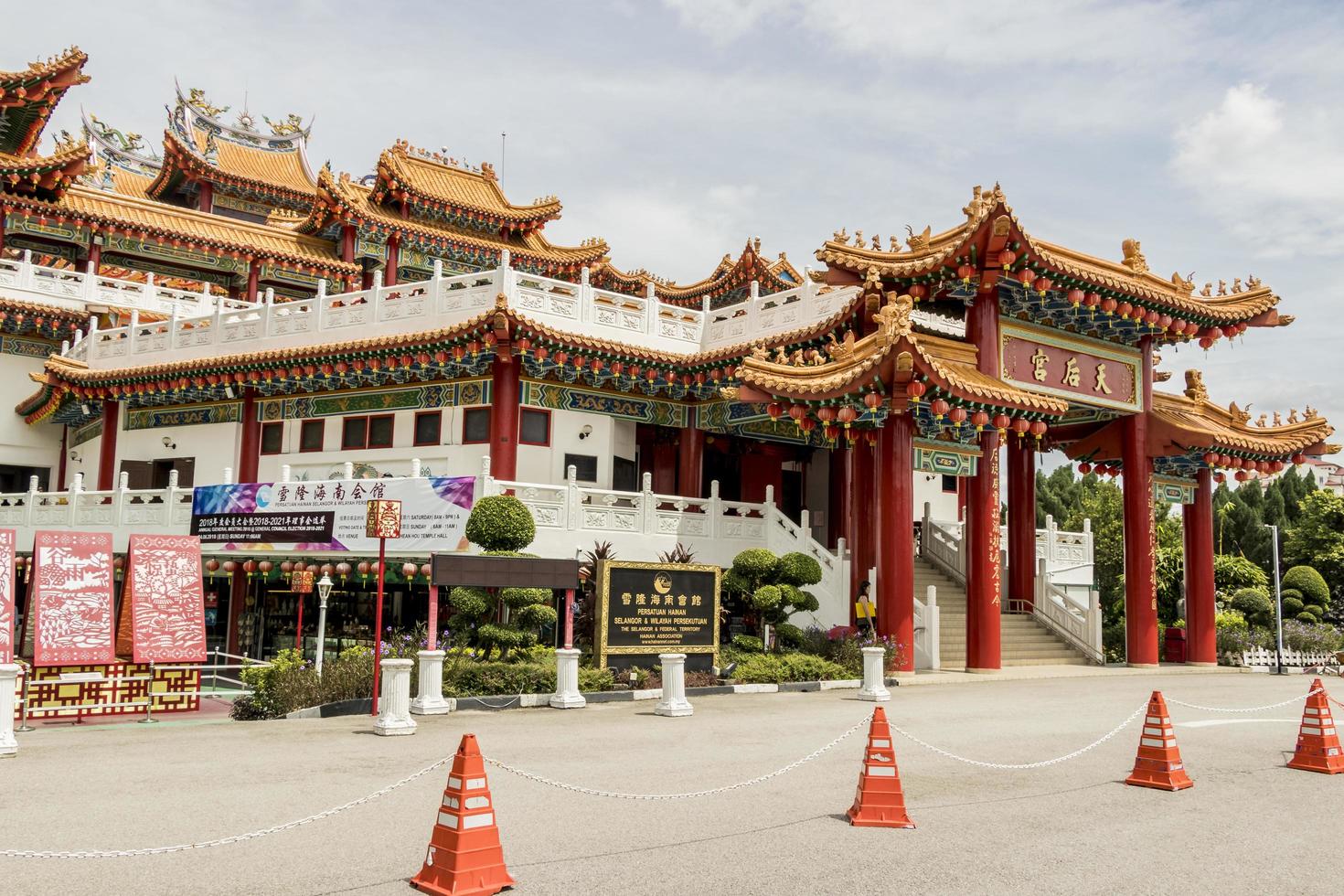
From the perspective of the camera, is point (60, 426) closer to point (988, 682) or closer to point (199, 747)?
point (199, 747)

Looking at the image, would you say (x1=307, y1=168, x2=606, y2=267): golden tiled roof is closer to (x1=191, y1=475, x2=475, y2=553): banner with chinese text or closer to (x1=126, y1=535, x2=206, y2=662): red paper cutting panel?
(x1=191, y1=475, x2=475, y2=553): banner with chinese text

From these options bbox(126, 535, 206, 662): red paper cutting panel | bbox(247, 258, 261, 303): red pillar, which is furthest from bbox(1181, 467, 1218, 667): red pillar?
bbox(247, 258, 261, 303): red pillar

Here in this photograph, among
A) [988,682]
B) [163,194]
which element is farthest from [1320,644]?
[163,194]

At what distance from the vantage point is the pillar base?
16.5 m

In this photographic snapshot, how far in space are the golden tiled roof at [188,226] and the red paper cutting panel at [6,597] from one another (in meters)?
23.0

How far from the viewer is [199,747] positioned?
1236 cm

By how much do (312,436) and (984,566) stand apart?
16.4 metres

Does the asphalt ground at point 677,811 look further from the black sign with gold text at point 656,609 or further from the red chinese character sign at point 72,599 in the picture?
the black sign with gold text at point 656,609

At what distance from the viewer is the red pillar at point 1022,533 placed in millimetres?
27031

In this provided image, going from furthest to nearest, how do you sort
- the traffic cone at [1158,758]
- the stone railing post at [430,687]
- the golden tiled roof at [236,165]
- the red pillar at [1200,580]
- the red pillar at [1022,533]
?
the golden tiled roof at [236,165]
the red pillar at [1022,533]
the red pillar at [1200,580]
the stone railing post at [430,687]
the traffic cone at [1158,758]

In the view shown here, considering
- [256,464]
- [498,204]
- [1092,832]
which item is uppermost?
[498,204]

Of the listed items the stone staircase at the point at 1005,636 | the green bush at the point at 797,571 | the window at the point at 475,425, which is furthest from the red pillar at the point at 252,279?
the green bush at the point at 797,571

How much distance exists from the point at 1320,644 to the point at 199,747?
26295mm

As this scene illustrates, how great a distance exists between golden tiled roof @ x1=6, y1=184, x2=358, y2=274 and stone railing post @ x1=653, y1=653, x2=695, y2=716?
87.9 ft
